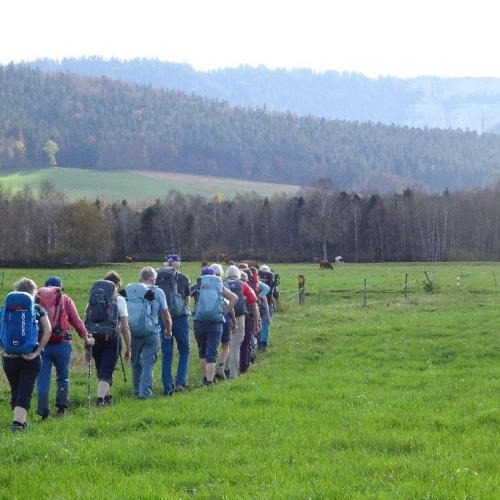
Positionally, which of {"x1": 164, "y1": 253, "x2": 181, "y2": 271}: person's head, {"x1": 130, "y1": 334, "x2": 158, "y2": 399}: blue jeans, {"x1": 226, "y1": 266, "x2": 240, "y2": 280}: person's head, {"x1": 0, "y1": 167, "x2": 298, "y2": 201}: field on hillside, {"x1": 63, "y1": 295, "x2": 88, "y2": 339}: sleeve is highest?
{"x1": 0, "y1": 167, "x2": 298, "y2": 201}: field on hillside

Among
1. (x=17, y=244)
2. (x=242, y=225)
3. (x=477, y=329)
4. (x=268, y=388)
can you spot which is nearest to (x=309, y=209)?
(x=242, y=225)

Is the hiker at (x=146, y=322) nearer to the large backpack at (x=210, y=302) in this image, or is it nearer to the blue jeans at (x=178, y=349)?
the blue jeans at (x=178, y=349)

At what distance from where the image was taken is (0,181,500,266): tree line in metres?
106

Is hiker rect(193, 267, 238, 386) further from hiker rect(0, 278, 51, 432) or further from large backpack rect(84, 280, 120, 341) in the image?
hiker rect(0, 278, 51, 432)

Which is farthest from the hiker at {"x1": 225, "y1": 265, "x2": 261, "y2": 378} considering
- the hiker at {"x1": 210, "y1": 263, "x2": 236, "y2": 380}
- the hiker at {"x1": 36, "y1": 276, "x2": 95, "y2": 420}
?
the hiker at {"x1": 36, "y1": 276, "x2": 95, "y2": 420}

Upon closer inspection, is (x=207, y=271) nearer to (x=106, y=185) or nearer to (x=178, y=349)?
(x=178, y=349)

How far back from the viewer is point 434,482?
720cm

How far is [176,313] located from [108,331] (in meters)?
1.76

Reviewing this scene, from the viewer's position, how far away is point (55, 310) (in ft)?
39.2

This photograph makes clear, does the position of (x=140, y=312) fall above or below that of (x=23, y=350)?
above

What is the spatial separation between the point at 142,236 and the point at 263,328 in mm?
92709

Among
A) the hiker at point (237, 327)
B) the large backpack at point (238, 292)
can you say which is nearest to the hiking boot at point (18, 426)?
the hiker at point (237, 327)

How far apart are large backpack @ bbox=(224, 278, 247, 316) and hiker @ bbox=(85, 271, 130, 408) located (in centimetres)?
360

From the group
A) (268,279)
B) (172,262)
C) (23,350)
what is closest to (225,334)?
(172,262)
